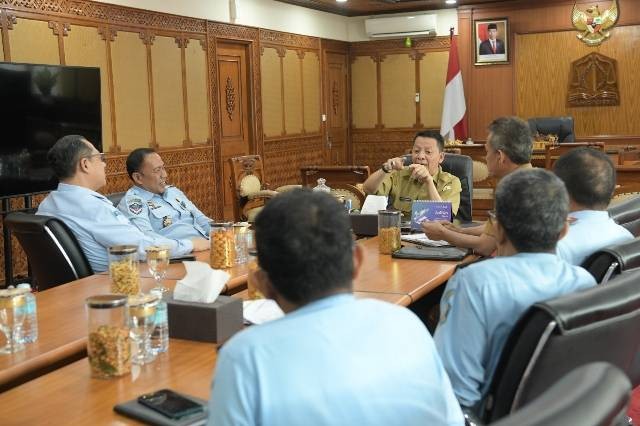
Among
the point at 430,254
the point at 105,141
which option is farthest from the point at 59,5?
the point at 430,254

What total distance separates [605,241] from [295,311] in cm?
160

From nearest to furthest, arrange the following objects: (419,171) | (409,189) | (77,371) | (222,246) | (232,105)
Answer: (77,371) < (222,246) < (419,171) < (409,189) < (232,105)

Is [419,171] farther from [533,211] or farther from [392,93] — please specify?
[392,93]

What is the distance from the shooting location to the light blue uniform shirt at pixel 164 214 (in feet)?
12.9

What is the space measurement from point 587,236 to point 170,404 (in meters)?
1.53

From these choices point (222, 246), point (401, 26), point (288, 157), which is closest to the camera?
point (222, 246)

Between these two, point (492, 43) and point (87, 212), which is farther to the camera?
point (492, 43)

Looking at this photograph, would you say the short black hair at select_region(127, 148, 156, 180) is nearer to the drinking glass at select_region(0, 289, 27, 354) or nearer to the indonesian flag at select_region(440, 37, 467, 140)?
the drinking glass at select_region(0, 289, 27, 354)

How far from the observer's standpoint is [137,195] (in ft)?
13.3

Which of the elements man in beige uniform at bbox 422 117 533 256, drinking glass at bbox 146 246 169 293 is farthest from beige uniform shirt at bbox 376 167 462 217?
drinking glass at bbox 146 246 169 293

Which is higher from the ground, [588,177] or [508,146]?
[508,146]

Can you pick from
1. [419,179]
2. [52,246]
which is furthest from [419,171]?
[52,246]

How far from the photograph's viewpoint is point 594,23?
997 cm

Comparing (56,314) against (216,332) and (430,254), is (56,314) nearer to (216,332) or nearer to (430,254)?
(216,332)
